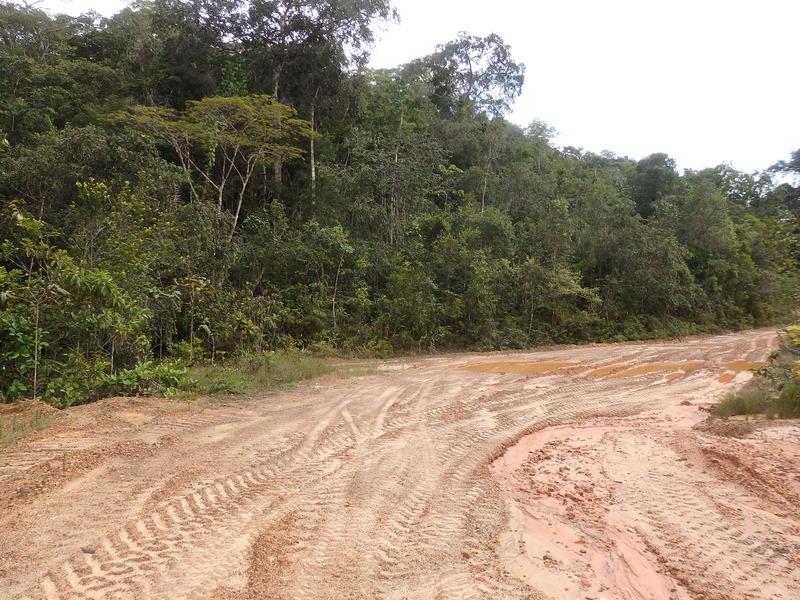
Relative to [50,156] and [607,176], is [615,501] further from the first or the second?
[607,176]

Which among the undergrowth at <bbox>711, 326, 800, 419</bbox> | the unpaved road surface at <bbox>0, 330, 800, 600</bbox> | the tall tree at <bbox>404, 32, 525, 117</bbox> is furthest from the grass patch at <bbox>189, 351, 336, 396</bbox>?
the tall tree at <bbox>404, 32, 525, 117</bbox>

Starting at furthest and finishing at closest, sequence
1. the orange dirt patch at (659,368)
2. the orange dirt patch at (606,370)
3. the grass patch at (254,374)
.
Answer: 1. the orange dirt patch at (659,368)
2. the orange dirt patch at (606,370)
3. the grass patch at (254,374)

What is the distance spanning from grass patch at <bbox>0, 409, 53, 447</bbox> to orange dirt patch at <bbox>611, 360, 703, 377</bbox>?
36.1 ft

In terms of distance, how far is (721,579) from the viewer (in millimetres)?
3137

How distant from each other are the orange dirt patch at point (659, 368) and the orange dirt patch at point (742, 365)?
725mm

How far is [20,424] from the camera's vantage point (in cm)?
556

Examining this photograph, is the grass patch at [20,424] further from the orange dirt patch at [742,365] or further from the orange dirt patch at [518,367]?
the orange dirt patch at [742,365]

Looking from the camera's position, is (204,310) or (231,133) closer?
(204,310)

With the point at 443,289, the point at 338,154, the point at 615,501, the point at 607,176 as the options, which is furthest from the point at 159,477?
the point at 607,176

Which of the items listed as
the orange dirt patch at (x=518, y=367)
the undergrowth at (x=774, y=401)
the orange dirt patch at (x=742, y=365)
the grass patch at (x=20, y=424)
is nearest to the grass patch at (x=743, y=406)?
the undergrowth at (x=774, y=401)

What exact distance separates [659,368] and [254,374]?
10.2 metres

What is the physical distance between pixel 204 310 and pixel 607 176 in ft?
99.2

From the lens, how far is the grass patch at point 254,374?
8523mm

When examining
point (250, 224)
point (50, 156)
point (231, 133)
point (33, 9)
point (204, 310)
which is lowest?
point (204, 310)
